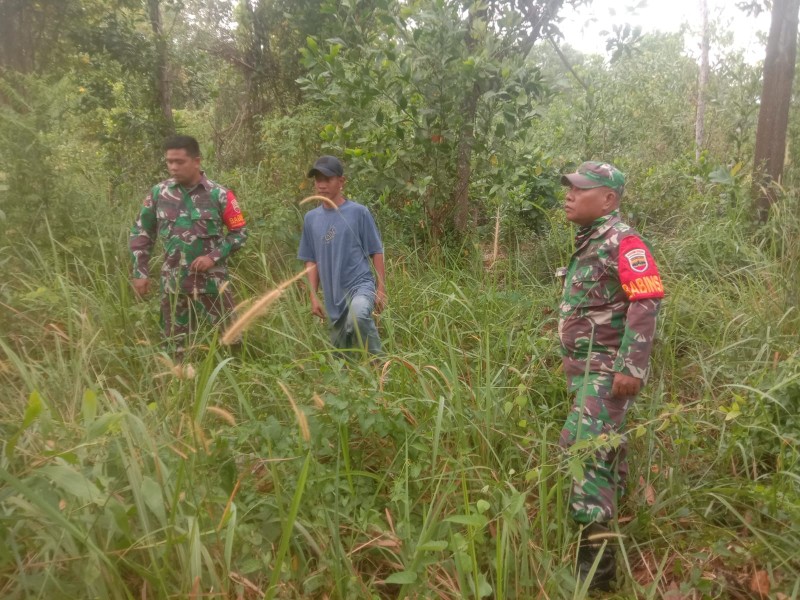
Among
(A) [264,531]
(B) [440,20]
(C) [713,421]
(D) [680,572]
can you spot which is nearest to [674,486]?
(D) [680,572]

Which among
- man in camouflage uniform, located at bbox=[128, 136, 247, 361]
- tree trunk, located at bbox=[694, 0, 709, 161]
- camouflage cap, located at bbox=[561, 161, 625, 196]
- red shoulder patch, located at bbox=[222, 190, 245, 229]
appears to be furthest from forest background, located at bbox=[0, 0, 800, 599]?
tree trunk, located at bbox=[694, 0, 709, 161]

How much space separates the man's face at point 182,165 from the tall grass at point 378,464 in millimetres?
849

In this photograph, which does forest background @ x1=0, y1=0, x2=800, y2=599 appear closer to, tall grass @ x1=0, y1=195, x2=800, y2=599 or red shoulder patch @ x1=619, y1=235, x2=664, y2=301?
tall grass @ x1=0, y1=195, x2=800, y2=599

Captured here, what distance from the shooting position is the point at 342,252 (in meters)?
3.69

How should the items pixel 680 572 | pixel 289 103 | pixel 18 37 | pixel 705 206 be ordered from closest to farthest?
pixel 680 572
pixel 705 206
pixel 18 37
pixel 289 103

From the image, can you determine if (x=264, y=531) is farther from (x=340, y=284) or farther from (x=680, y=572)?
(x=340, y=284)

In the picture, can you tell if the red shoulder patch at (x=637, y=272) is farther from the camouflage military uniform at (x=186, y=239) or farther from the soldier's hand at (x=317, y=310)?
the camouflage military uniform at (x=186, y=239)

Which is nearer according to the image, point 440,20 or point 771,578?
point 771,578

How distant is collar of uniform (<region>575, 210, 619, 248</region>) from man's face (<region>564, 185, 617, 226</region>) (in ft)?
0.06

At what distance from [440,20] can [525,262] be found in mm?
2005

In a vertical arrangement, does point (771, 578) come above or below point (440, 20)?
below

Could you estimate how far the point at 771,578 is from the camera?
2.10 metres

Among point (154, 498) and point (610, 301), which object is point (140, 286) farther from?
point (610, 301)

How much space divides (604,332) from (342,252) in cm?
175
